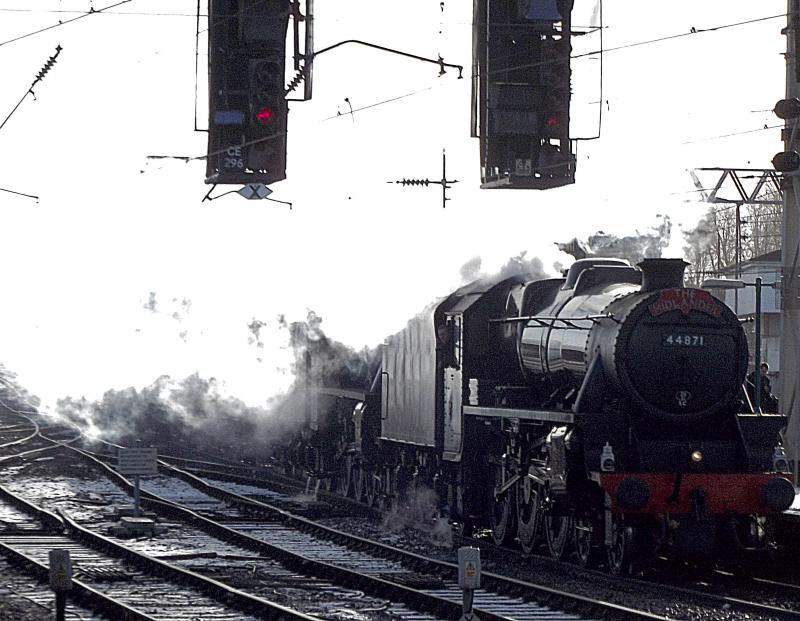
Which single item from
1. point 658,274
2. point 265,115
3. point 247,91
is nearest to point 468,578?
point 658,274

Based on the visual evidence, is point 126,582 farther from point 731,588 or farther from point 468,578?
point 731,588

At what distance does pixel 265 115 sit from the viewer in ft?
57.7

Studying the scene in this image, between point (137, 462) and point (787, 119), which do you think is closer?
point (137, 462)

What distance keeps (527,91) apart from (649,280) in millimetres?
2753

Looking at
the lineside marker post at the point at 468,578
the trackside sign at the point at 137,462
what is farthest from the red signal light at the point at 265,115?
the lineside marker post at the point at 468,578

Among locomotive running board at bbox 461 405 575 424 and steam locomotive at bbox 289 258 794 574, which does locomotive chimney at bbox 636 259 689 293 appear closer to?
steam locomotive at bbox 289 258 794 574

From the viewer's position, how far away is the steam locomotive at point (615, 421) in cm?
1616

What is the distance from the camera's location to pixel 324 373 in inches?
1133

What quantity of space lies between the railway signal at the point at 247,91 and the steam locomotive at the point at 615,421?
323 cm

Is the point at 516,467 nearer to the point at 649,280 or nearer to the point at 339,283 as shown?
the point at 649,280

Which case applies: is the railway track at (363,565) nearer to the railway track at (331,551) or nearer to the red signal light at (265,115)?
the railway track at (331,551)

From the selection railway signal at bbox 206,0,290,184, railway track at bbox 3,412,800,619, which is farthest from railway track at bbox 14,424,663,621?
railway signal at bbox 206,0,290,184

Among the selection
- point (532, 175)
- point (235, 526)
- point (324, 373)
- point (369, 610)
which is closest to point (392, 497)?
point (235, 526)

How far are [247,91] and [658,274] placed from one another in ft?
16.9
